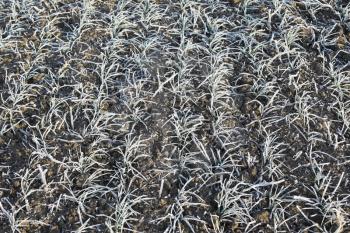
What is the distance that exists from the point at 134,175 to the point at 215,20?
165 cm

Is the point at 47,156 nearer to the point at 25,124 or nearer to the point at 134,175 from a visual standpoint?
the point at 25,124

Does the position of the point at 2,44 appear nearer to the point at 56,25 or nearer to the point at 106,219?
the point at 56,25

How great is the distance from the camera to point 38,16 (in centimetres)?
434

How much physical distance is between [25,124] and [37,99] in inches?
9.8

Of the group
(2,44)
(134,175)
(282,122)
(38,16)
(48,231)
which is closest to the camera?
(48,231)

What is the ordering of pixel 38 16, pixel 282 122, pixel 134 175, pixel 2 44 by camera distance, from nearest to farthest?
pixel 134 175, pixel 282 122, pixel 2 44, pixel 38 16

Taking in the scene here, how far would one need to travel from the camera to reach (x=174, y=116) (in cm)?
355

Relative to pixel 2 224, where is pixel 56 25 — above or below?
above

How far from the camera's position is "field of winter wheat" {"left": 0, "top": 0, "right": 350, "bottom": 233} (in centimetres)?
308

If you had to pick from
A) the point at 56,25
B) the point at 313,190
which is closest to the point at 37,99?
the point at 56,25

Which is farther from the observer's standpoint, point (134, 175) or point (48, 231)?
point (134, 175)

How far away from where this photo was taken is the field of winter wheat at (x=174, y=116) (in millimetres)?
3082

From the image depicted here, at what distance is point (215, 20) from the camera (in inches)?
167

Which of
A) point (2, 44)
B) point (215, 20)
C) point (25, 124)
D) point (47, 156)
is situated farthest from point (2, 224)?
point (215, 20)
